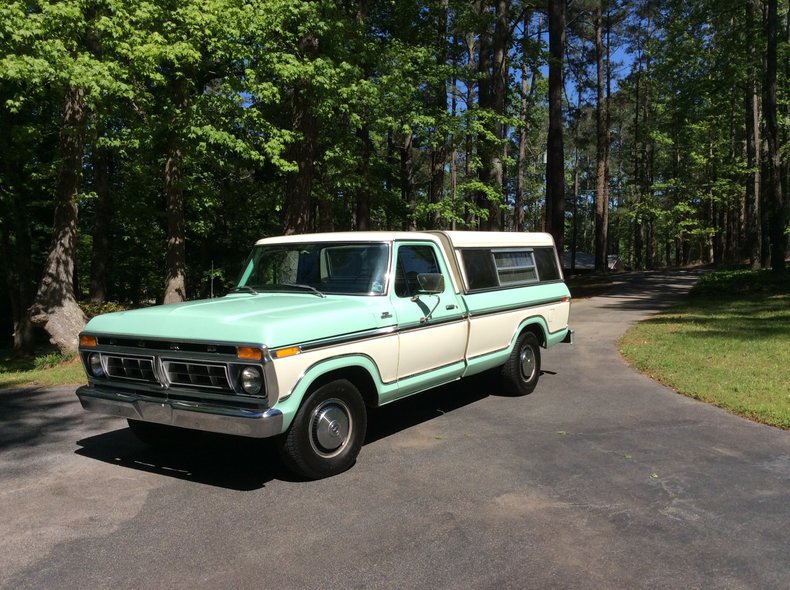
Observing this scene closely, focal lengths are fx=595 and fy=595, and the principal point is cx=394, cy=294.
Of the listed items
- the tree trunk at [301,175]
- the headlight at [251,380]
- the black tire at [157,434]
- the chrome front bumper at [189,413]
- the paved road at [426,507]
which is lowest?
the paved road at [426,507]

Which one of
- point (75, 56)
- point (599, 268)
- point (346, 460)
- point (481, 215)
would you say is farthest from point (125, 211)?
point (599, 268)

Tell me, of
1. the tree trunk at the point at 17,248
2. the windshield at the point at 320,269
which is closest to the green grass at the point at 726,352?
the windshield at the point at 320,269

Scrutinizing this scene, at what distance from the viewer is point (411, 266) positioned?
5957mm

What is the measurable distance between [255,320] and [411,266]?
198 cm

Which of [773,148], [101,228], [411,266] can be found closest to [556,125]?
[773,148]

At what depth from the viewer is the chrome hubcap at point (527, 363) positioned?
25.7 feet

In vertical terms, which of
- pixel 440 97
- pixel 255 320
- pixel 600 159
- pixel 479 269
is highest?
pixel 600 159

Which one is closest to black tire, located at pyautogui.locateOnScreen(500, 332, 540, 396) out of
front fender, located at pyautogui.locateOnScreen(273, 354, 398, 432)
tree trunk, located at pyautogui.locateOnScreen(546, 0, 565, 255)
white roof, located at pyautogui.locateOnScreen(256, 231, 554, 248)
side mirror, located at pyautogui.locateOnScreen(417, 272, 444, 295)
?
white roof, located at pyautogui.locateOnScreen(256, 231, 554, 248)

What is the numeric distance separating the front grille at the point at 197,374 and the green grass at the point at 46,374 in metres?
5.46

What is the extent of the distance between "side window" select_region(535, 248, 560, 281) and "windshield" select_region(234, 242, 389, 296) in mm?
3503

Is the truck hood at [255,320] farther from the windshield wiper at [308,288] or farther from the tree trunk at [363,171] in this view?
the tree trunk at [363,171]

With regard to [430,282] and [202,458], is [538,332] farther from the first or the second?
[202,458]

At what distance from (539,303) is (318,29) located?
866cm

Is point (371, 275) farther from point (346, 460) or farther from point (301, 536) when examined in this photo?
point (301, 536)
